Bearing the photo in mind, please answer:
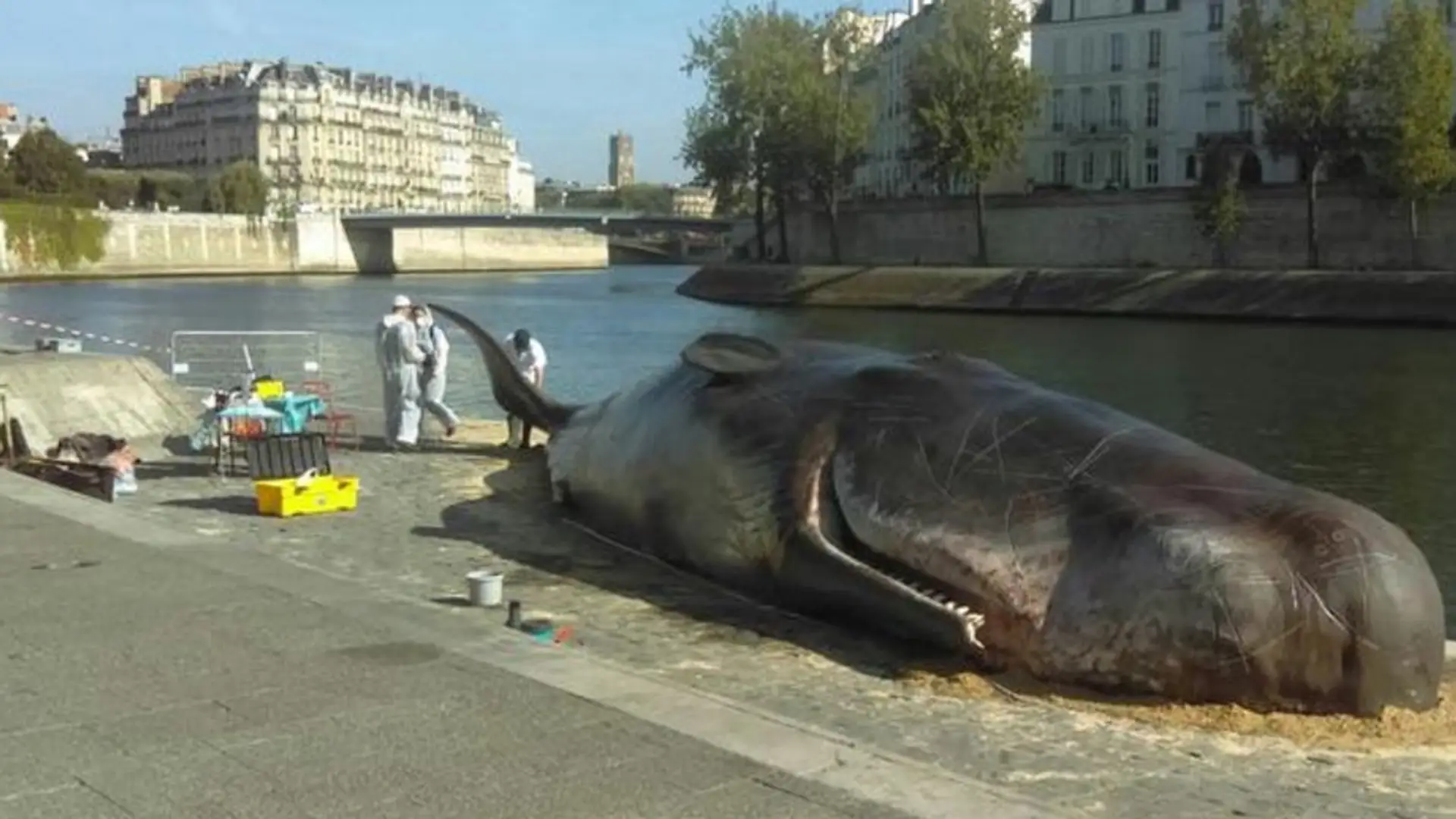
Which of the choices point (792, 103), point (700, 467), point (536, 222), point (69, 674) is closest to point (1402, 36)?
point (792, 103)

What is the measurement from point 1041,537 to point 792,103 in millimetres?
92109

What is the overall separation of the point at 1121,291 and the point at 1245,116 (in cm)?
2198

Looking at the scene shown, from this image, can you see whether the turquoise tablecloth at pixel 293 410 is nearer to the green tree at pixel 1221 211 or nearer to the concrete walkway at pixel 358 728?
the concrete walkway at pixel 358 728

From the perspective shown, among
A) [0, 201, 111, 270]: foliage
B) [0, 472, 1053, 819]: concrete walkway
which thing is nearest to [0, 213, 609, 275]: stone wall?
[0, 201, 111, 270]: foliage

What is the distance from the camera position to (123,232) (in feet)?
485

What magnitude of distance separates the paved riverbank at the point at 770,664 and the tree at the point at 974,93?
7419 centimetres

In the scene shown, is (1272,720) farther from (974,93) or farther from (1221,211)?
(974,93)

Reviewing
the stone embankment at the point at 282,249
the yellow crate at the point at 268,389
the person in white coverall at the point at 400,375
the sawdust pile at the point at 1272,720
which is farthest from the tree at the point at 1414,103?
the stone embankment at the point at 282,249

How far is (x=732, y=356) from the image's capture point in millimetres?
13867

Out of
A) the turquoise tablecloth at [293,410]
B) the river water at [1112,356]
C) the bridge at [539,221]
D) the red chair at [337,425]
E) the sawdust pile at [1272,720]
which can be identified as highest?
the bridge at [539,221]

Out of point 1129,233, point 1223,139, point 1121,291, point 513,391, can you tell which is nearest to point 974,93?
point 1129,233

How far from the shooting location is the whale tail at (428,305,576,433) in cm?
2003

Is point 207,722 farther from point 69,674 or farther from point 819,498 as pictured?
point 819,498

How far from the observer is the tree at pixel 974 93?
90.2 meters
